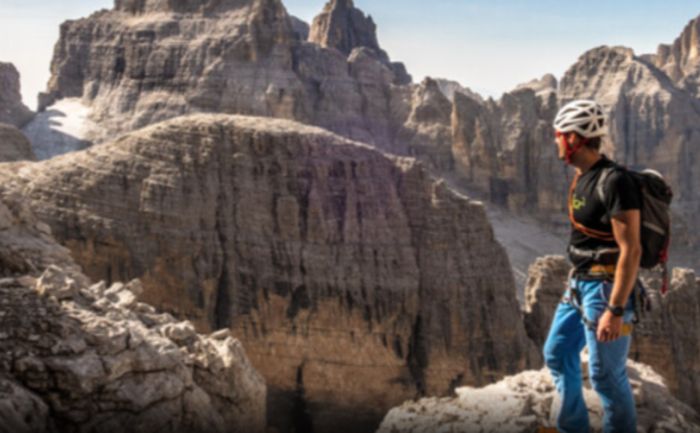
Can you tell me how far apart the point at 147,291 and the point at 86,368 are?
600 inches

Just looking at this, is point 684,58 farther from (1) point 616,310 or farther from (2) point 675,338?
(1) point 616,310

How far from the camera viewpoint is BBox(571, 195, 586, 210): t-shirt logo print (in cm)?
594

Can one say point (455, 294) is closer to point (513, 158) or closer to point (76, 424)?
point (76, 424)

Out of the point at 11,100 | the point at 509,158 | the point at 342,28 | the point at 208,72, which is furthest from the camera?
the point at 342,28

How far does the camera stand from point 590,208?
5883 mm

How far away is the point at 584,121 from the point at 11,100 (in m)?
60.7

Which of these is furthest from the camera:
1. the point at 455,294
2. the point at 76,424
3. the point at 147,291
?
the point at 455,294

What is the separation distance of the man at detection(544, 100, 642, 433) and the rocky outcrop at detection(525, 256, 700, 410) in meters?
18.2

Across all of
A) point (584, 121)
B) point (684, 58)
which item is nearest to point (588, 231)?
point (584, 121)

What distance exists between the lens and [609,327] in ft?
18.5

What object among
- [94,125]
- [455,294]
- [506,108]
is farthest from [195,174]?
[506,108]

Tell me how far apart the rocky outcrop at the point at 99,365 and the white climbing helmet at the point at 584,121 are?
185 inches

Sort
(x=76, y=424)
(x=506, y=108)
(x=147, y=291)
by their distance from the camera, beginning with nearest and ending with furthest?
1. (x=76, y=424)
2. (x=147, y=291)
3. (x=506, y=108)

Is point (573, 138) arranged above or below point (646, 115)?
below
